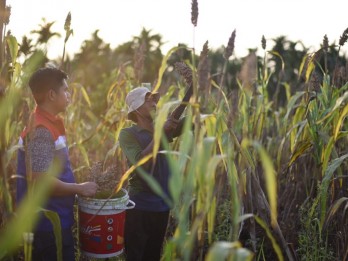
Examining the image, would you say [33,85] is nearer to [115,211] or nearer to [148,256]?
[115,211]

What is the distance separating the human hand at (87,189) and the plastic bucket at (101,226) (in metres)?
0.05

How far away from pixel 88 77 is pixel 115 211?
8.50 meters

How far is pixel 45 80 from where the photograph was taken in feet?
6.32

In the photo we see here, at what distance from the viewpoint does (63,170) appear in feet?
6.34

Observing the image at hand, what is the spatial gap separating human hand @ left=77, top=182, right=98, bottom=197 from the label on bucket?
12 cm

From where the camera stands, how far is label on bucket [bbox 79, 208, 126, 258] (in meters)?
1.95

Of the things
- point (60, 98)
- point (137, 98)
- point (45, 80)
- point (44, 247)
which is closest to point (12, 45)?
point (45, 80)

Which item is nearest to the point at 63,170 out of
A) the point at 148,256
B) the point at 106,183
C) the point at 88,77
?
the point at 106,183

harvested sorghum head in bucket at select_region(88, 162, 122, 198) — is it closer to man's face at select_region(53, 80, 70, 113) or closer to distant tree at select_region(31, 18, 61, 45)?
man's face at select_region(53, 80, 70, 113)

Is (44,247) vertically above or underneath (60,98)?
underneath

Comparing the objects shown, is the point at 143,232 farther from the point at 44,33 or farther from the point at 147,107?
the point at 44,33

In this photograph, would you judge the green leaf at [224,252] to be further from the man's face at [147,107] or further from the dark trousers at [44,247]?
the man's face at [147,107]

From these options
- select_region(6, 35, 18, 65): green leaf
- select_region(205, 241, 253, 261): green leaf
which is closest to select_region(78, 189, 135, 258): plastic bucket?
select_region(6, 35, 18, 65): green leaf

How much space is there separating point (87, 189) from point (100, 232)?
0.78 feet
